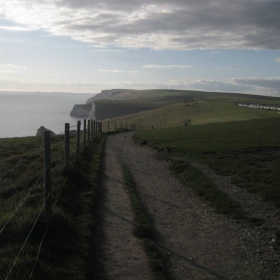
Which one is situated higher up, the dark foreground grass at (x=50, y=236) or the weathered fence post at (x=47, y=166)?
the weathered fence post at (x=47, y=166)

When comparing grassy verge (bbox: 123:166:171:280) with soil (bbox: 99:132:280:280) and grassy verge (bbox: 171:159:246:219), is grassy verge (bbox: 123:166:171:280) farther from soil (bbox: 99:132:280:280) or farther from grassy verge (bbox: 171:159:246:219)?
grassy verge (bbox: 171:159:246:219)

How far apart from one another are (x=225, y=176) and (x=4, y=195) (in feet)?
29.7

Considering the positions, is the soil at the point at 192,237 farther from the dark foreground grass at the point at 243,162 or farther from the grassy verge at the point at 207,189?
the dark foreground grass at the point at 243,162

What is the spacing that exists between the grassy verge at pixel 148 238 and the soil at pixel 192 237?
0.48 feet

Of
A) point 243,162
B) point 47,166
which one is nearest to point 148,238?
point 47,166

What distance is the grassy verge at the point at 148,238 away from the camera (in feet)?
23.0

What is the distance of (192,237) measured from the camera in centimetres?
928

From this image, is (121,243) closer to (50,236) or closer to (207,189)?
(50,236)

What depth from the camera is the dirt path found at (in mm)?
6859

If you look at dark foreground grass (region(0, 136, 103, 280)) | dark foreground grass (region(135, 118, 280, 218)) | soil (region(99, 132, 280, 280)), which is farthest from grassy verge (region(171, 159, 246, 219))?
dark foreground grass (region(0, 136, 103, 280))

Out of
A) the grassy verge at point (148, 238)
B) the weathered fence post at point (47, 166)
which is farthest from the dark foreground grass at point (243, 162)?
the weathered fence post at point (47, 166)

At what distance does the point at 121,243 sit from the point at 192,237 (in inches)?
79.9

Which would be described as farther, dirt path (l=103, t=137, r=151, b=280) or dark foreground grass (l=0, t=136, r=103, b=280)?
dirt path (l=103, t=137, r=151, b=280)

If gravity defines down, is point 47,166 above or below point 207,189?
above
